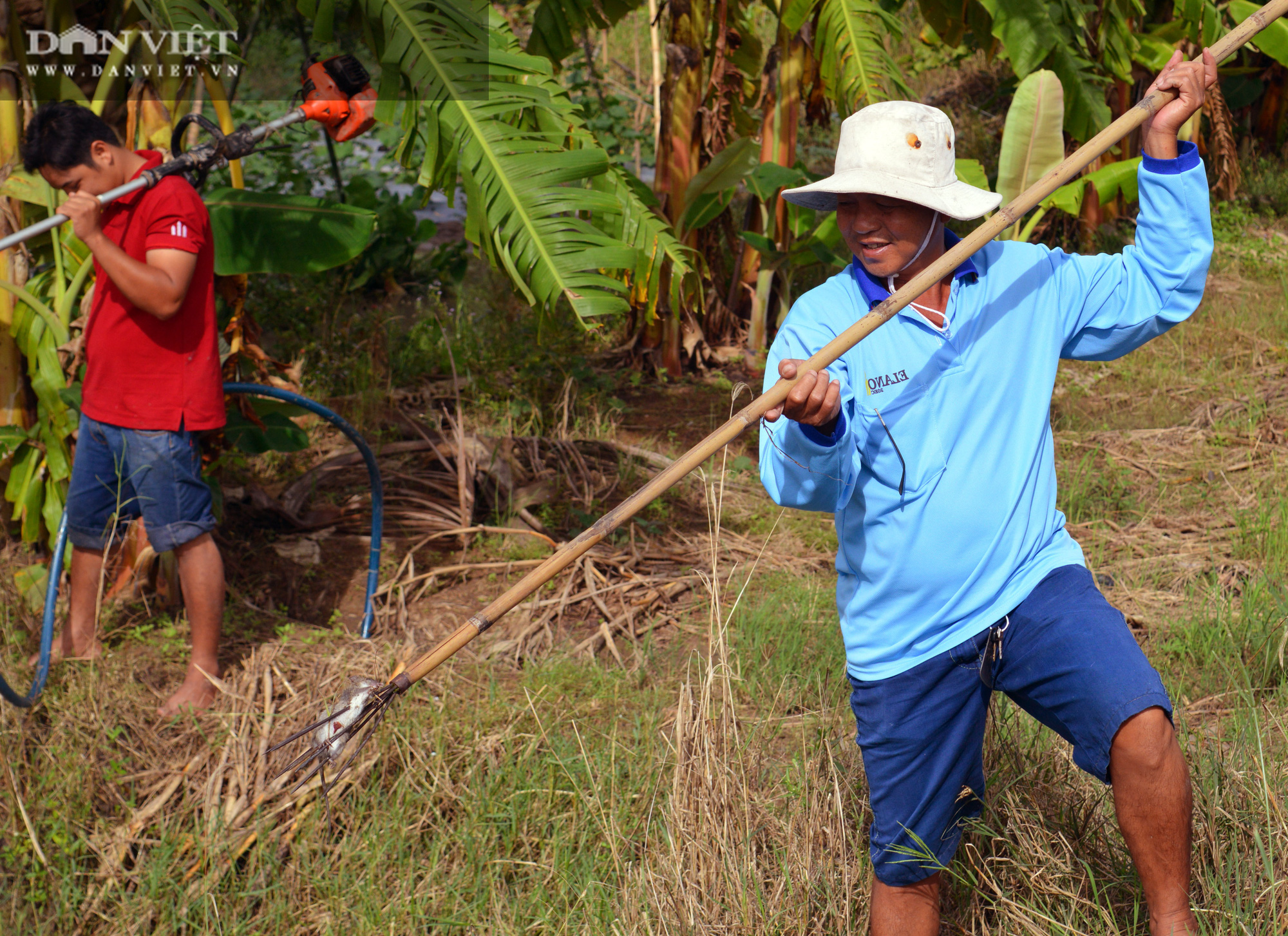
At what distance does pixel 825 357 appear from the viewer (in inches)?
73.9

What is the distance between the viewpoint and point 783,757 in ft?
9.59

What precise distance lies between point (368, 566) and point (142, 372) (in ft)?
4.89

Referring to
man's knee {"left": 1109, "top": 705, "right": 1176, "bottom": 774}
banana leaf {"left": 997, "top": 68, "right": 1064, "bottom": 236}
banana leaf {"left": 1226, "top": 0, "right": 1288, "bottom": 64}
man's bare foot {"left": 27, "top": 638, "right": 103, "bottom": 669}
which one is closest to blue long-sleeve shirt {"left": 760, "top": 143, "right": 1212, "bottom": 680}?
man's knee {"left": 1109, "top": 705, "right": 1176, "bottom": 774}

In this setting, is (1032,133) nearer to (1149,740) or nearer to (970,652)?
(970,652)

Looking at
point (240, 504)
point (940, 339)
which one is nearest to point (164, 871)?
point (240, 504)

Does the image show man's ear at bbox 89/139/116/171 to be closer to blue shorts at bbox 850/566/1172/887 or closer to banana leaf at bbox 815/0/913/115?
blue shorts at bbox 850/566/1172/887

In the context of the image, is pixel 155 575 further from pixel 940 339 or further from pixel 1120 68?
pixel 1120 68

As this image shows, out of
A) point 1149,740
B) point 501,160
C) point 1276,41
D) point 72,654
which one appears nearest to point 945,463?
point 1149,740

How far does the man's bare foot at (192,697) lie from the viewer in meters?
3.46

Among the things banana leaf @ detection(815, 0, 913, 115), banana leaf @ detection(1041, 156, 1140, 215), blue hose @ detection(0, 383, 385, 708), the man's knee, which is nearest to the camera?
the man's knee

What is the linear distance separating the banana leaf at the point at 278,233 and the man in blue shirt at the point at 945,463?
227 centimetres

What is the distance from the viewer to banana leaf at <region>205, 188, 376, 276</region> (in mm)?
3850

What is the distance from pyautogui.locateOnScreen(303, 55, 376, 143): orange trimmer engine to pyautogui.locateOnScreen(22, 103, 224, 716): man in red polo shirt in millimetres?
490

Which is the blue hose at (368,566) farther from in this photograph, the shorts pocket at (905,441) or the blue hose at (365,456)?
the shorts pocket at (905,441)
